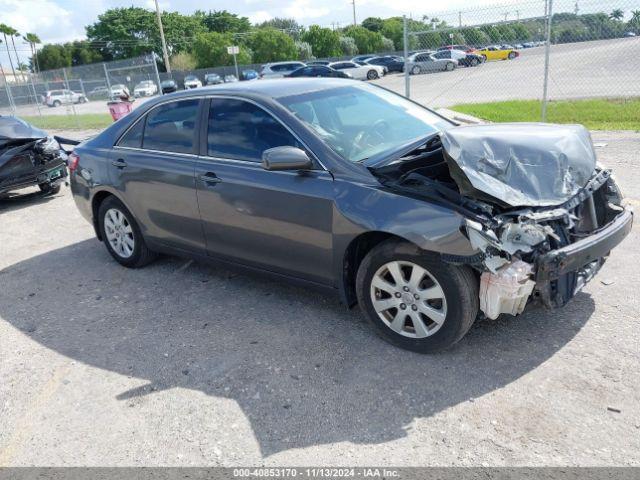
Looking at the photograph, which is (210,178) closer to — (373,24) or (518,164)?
(518,164)

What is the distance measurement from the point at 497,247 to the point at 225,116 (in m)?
2.39

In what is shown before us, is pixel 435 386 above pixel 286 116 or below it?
below

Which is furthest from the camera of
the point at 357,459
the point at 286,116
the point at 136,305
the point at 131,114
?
the point at 131,114

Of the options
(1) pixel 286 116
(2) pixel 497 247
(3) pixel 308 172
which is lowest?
(2) pixel 497 247

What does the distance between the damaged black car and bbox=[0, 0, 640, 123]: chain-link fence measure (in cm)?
668

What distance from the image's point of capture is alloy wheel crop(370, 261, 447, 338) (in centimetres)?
337

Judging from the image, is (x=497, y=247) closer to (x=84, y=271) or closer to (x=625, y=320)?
(x=625, y=320)

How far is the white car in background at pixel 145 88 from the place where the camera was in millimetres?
30094

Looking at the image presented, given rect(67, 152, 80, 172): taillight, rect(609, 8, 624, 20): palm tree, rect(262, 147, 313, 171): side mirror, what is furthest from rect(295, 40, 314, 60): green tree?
rect(262, 147, 313, 171): side mirror

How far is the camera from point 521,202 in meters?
3.20

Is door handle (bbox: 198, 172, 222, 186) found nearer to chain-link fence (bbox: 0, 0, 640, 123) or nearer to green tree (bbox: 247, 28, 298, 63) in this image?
chain-link fence (bbox: 0, 0, 640, 123)

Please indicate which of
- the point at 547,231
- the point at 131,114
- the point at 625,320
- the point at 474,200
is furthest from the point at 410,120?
the point at 131,114

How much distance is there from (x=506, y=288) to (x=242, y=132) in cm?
227

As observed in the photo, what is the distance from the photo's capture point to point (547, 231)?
3.11m
